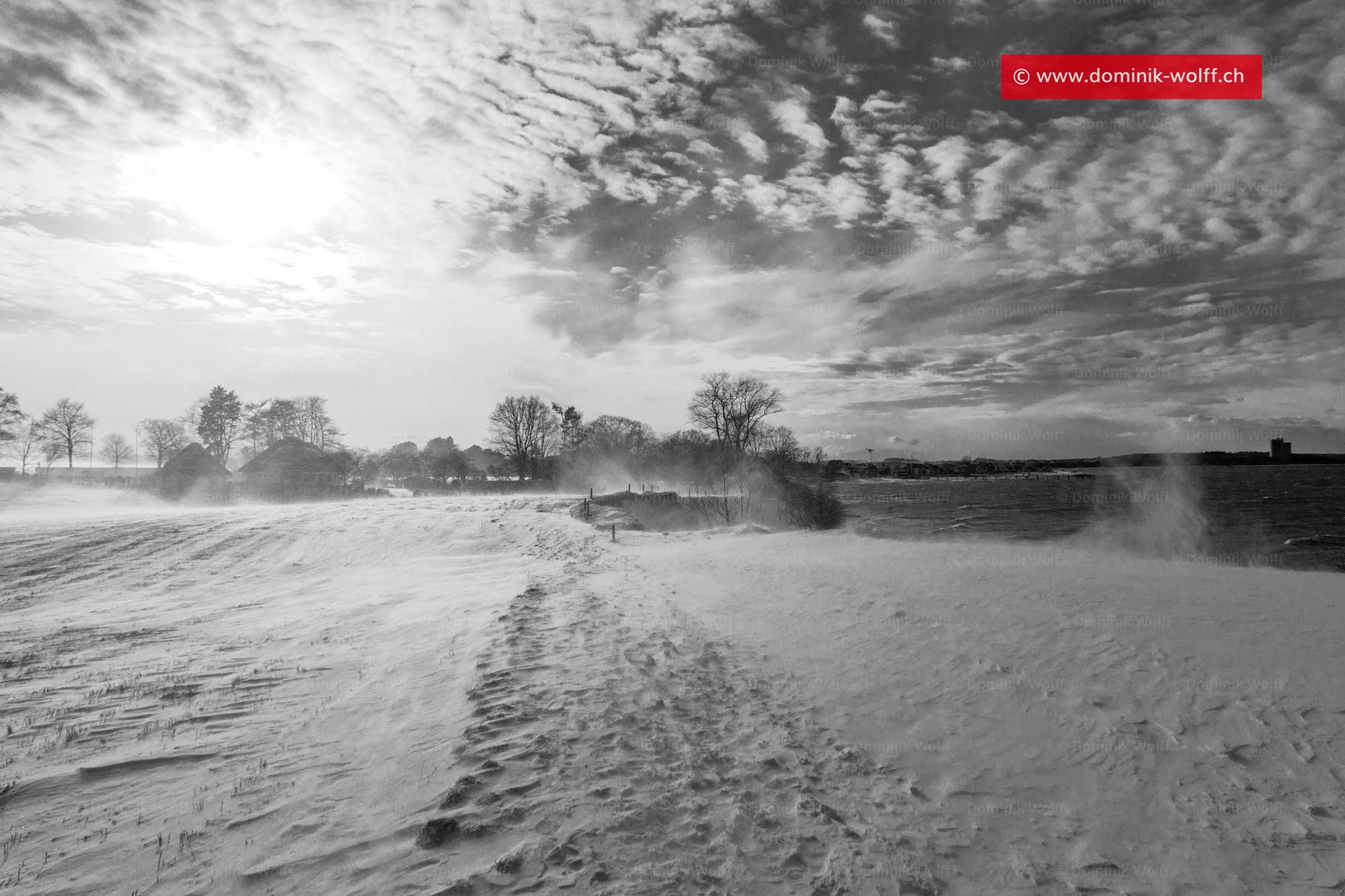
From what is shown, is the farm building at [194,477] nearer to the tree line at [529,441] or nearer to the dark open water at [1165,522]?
the tree line at [529,441]

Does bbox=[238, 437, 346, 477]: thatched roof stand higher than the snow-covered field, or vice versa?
bbox=[238, 437, 346, 477]: thatched roof

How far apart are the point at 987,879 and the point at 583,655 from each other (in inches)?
243

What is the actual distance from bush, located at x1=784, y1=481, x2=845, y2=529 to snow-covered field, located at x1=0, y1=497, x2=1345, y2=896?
22058 millimetres

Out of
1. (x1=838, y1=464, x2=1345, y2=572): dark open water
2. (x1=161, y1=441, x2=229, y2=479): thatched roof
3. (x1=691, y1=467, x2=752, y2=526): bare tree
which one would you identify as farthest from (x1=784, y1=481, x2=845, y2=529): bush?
(x1=161, y1=441, x2=229, y2=479): thatched roof

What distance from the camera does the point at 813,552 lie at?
21.3 meters

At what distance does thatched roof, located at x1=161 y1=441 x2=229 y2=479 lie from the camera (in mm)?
44969

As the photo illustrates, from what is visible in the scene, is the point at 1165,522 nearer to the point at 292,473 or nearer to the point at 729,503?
the point at 729,503

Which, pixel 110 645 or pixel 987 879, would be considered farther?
pixel 110 645

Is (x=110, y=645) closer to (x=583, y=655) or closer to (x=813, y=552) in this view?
(x=583, y=655)

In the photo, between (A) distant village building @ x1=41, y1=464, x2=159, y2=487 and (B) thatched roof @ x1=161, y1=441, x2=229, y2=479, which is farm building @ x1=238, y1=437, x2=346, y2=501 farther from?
(A) distant village building @ x1=41, y1=464, x2=159, y2=487

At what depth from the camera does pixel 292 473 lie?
154 ft

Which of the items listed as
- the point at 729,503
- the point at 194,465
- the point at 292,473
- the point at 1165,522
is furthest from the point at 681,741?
the point at 194,465

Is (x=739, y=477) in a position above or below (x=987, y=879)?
above

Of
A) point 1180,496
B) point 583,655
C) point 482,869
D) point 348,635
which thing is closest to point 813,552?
point 583,655
